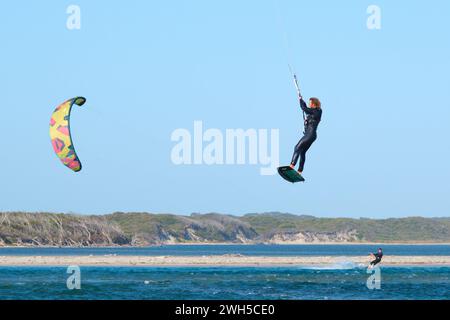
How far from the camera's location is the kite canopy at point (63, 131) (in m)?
34.1

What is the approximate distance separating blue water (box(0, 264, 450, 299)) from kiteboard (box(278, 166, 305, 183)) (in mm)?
21426

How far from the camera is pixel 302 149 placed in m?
26.0

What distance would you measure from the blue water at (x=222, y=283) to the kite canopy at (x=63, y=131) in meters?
14.9

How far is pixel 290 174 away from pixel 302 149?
741 mm

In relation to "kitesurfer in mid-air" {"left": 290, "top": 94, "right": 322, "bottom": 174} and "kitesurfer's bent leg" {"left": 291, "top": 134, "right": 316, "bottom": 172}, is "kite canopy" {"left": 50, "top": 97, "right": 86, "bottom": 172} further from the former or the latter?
"kitesurfer in mid-air" {"left": 290, "top": 94, "right": 322, "bottom": 174}

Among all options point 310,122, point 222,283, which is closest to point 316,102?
point 310,122

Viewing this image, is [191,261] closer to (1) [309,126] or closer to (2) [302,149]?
(2) [302,149]

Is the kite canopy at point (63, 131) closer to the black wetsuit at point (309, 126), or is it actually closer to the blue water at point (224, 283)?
the black wetsuit at point (309, 126)

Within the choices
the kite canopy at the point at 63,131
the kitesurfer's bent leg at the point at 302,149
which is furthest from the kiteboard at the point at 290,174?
Answer: the kite canopy at the point at 63,131

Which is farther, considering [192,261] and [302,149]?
[192,261]

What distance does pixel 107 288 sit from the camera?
53.6 meters

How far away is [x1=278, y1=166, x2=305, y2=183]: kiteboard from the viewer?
2607 cm

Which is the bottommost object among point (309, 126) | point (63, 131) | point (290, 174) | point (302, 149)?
point (290, 174)
